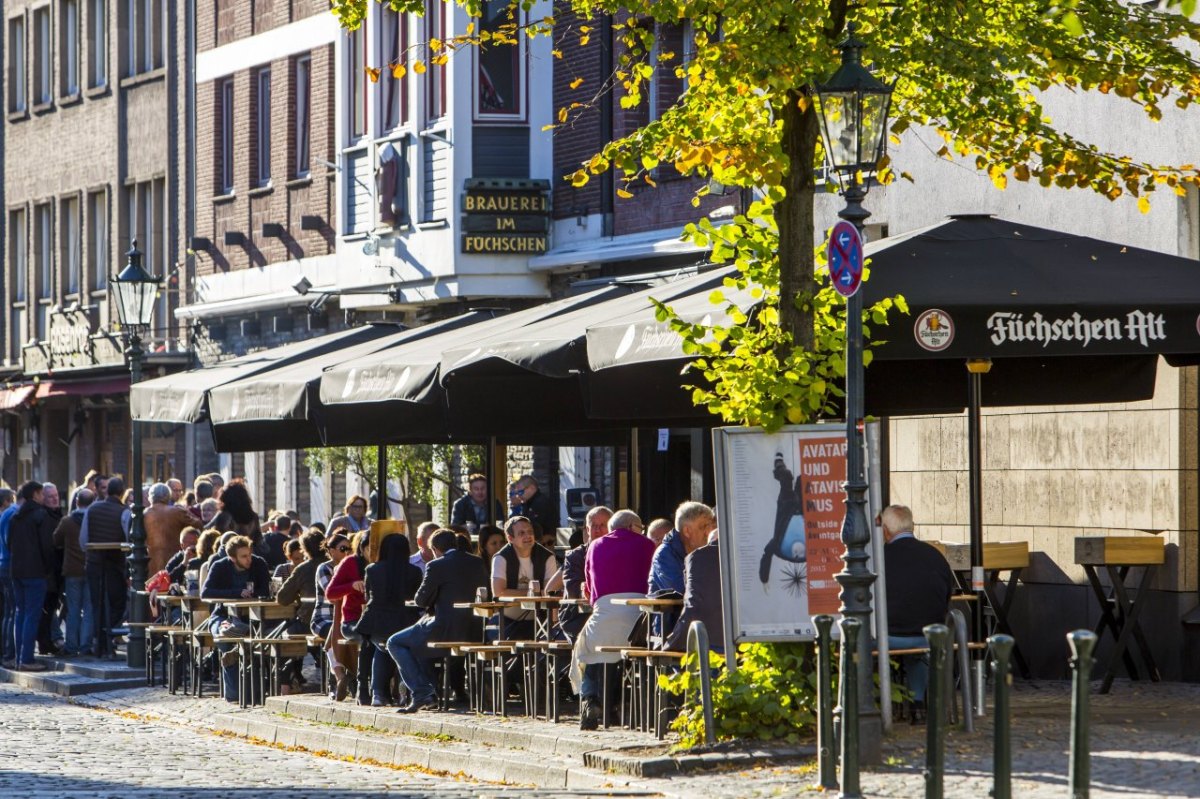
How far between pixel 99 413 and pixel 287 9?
1002 cm

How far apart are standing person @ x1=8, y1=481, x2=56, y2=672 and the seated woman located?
7.24 meters

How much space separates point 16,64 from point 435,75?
702 inches

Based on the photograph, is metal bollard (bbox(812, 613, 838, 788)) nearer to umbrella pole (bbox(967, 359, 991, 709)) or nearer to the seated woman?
umbrella pole (bbox(967, 359, 991, 709))

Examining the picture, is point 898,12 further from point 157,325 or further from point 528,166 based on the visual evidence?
point 157,325

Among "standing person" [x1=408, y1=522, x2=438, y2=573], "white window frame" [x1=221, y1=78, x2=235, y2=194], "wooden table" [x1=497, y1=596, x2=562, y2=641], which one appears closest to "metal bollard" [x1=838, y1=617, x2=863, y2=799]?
"wooden table" [x1=497, y1=596, x2=562, y2=641]

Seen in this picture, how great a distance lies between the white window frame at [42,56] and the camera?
138ft

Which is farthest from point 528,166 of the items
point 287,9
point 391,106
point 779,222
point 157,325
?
point 779,222

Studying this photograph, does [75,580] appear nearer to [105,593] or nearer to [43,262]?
[105,593]

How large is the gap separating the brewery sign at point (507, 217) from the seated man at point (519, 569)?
1032 cm

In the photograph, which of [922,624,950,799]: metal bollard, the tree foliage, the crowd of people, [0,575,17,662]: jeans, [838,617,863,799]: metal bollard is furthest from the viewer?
[0,575,17,662]: jeans

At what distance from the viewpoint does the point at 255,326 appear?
3416 cm

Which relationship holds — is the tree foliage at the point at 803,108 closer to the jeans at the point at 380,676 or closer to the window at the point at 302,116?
the jeans at the point at 380,676

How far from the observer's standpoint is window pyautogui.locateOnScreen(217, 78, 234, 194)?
35.1 metres

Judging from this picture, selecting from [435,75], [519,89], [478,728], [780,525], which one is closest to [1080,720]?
[780,525]
